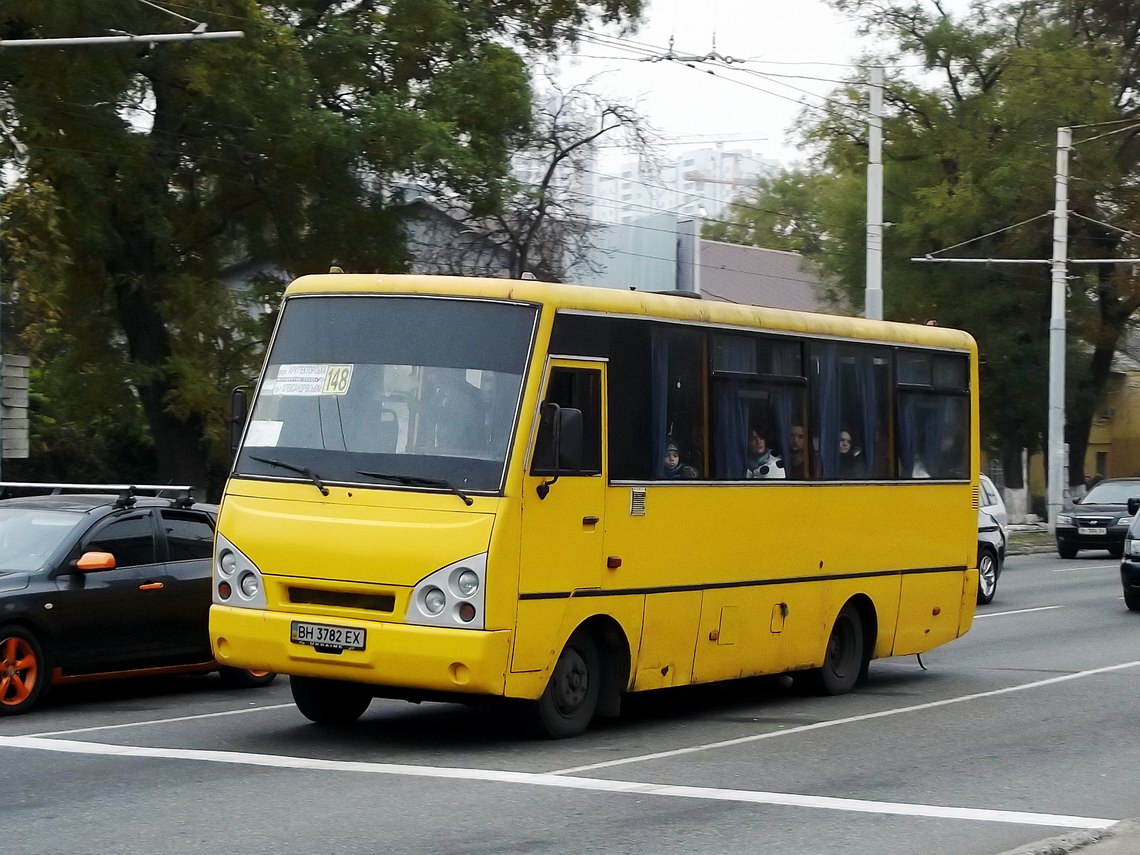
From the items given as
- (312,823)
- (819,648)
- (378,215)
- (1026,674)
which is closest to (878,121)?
(378,215)

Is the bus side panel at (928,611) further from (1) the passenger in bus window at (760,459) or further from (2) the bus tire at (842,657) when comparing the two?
(1) the passenger in bus window at (760,459)

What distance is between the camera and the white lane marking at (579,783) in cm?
855

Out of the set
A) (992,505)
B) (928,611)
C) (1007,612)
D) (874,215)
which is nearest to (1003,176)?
(874,215)

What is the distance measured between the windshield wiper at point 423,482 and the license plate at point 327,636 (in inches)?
34.7

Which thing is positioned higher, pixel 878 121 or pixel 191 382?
pixel 878 121

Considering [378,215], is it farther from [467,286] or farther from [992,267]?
[992,267]

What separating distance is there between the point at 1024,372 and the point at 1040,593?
2465 cm

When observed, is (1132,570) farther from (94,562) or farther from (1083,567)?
(94,562)

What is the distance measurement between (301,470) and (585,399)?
1.77 meters

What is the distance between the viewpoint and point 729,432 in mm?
12047

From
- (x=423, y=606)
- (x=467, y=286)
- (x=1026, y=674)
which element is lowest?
(x=1026, y=674)

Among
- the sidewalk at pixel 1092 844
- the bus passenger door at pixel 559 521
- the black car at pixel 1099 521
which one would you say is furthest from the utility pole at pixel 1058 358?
the sidewalk at pixel 1092 844

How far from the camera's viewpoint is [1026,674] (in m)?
15.1

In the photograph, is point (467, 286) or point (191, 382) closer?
point (467, 286)
